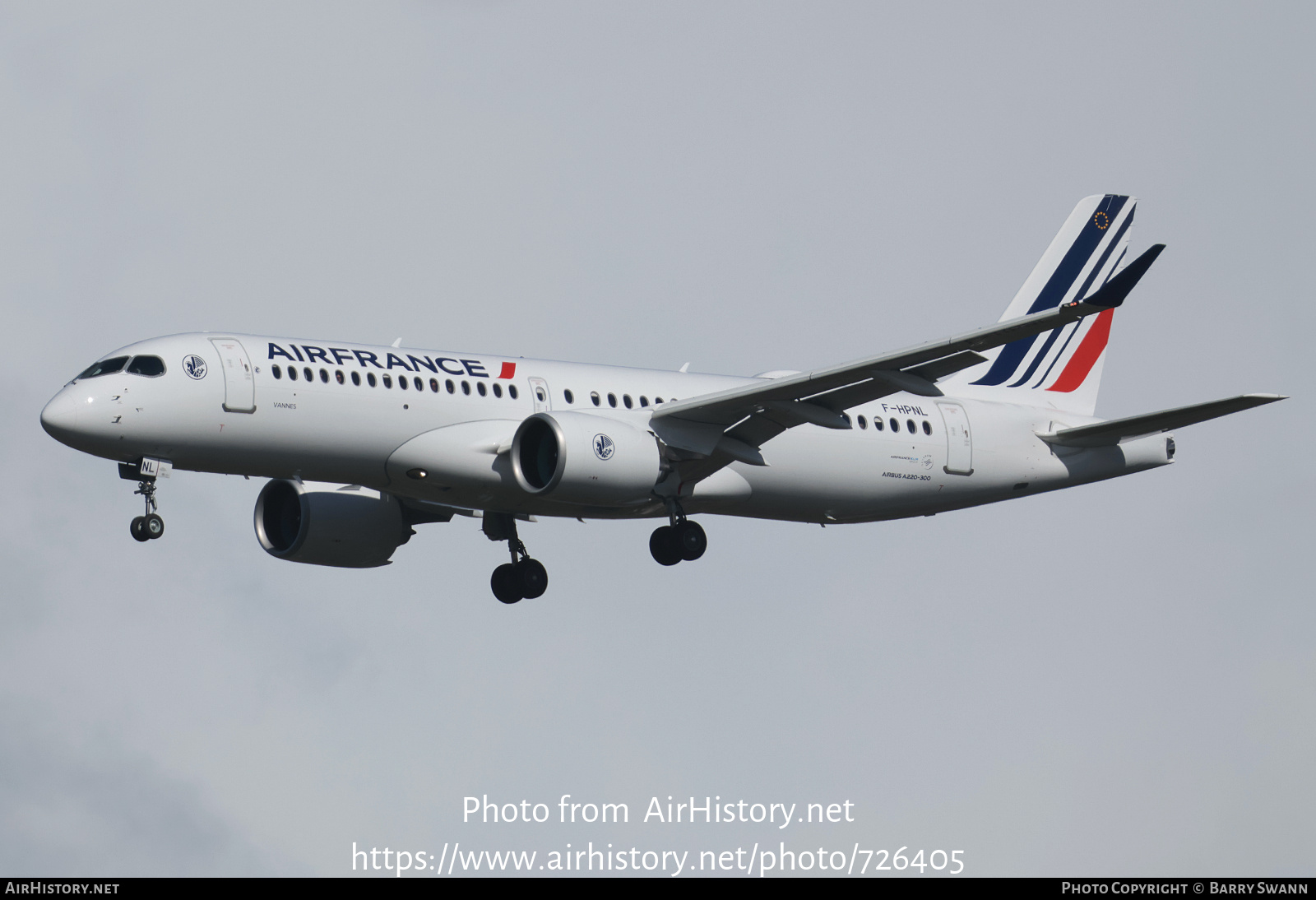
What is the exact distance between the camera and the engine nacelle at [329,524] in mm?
41594

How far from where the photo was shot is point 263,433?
117 feet

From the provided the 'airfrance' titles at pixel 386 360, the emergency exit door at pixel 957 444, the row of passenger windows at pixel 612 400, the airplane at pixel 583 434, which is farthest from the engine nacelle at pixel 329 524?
the emergency exit door at pixel 957 444

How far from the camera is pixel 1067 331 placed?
48.0 metres

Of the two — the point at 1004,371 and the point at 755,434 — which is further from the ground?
the point at 1004,371

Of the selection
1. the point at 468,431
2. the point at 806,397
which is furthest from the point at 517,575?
the point at 806,397

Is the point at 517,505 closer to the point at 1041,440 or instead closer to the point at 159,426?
the point at 159,426

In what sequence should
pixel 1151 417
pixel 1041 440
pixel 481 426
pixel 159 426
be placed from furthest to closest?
pixel 1041 440 → pixel 1151 417 → pixel 481 426 → pixel 159 426

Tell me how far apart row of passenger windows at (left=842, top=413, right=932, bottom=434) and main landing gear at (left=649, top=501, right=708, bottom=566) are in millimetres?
4755

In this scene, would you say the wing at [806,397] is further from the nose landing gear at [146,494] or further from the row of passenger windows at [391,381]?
the nose landing gear at [146,494]

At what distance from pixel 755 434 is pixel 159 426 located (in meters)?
12.3

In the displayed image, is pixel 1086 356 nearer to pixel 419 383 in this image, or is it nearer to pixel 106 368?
pixel 419 383

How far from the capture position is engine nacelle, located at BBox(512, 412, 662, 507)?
120 ft

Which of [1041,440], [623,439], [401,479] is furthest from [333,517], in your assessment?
[1041,440]

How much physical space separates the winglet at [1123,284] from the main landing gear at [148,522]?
17.5 m
